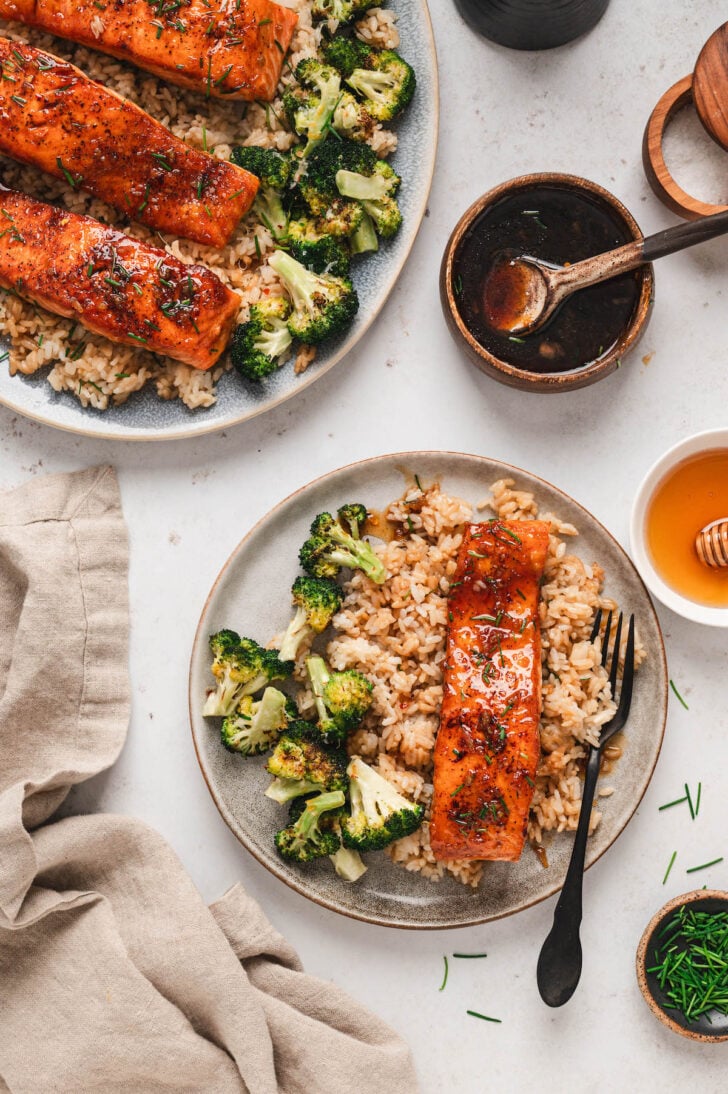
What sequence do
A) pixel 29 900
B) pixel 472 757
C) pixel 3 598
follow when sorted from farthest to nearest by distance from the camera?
1. pixel 3 598
2. pixel 29 900
3. pixel 472 757

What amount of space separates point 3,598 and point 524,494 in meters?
2.09

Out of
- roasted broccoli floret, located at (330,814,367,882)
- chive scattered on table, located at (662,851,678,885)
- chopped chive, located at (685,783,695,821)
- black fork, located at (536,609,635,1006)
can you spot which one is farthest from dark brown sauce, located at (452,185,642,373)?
chive scattered on table, located at (662,851,678,885)

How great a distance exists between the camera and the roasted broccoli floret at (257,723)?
339 cm

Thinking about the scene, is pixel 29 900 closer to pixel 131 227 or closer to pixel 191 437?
pixel 191 437

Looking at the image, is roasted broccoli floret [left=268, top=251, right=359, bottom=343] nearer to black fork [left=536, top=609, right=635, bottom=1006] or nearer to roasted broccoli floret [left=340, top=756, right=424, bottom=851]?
roasted broccoli floret [left=340, top=756, right=424, bottom=851]

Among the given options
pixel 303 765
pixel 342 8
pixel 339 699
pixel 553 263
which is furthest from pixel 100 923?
pixel 342 8

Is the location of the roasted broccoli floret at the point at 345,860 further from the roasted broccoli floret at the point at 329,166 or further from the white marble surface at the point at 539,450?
the roasted broccoli floret at the point at 329,166

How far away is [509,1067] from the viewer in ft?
12.1

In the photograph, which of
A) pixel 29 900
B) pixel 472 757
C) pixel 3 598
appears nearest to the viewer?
pixel 472 757

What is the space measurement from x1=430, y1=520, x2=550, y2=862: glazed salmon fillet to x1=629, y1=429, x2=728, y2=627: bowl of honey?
18.4 inches

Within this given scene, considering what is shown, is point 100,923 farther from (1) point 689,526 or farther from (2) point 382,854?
(1) point 689,526

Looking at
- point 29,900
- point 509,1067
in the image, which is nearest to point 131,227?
point 29,900

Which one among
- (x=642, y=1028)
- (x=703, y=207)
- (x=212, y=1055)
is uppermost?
(x=703, y=207)

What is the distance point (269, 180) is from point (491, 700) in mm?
2097
